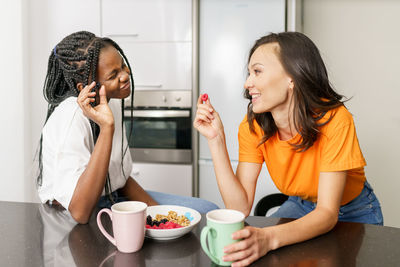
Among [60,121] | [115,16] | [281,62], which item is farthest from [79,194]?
[115,16]

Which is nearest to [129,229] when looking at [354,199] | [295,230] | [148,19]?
[295,230]

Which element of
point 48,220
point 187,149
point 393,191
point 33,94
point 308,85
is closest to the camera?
point 48,220

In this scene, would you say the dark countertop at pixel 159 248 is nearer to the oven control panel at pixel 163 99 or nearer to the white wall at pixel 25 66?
the oven control panel at pixel 163 99

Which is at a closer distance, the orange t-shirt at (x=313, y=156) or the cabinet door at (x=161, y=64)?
the orange t-shirt at (x=313, y=156)

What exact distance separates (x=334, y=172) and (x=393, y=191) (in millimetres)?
1649

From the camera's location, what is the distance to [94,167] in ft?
3.63

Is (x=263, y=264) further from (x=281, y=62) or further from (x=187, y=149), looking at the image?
(x=187, y=149)

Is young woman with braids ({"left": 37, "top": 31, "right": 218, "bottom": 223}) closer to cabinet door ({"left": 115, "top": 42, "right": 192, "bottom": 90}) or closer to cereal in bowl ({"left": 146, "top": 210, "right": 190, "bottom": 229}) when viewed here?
cereal in bowl ({"left": 146, "top": 210, "right": 190, "bottom": 229})

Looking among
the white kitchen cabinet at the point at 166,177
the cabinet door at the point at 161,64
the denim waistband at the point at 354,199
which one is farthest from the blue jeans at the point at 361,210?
the cabinet door at the point at 161,64

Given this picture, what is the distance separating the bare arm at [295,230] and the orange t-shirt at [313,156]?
48 mm

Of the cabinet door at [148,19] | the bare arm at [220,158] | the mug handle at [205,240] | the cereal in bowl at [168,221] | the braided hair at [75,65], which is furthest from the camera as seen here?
the cabinet door at [148,19]

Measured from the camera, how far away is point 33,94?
2.85m

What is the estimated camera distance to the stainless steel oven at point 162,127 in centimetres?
262

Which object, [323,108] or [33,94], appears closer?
[323,108]
